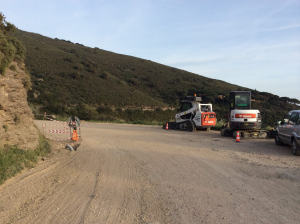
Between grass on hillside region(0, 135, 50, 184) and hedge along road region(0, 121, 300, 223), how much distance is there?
0.24 metres

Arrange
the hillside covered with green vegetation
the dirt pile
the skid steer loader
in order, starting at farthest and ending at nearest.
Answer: the hillside covered with green vegetation
the skid steer loader
the dirt pile

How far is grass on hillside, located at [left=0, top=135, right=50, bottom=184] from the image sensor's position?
6.60 m

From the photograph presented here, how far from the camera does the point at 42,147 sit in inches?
391

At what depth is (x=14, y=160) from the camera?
7234 mm

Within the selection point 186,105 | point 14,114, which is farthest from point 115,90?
point 14,114

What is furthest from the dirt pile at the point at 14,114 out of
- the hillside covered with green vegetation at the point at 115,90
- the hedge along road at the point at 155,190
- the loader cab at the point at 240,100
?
the hillside covered with green vegetation at the point at 115,90

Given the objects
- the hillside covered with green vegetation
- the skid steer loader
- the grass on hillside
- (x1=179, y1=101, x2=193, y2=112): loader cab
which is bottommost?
the grass on hillside

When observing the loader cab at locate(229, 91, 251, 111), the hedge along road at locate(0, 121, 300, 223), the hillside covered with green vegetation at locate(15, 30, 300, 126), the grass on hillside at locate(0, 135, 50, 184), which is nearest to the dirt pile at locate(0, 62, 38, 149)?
the grass on hillside at locate(0, 135, 50, 184)

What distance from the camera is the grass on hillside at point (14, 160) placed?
660 centimetres

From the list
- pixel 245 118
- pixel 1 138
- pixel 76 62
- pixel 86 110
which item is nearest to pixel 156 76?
pixel 76 62

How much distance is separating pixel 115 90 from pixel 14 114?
139 ft

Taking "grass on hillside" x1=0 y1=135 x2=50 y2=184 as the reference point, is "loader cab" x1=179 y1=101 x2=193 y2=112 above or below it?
above

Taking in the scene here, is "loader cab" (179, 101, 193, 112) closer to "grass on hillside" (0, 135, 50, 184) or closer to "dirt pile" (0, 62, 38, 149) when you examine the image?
"dirt pile" (0, 62, 38, 149)

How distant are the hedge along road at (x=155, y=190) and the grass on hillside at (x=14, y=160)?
0.24 m
